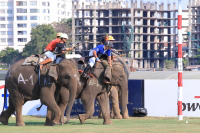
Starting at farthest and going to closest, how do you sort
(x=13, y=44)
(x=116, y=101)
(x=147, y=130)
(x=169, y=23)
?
(x=13, y=44), (x=169, y=23), (x=116, y=101), (x=147, y=130)

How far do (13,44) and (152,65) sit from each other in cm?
4773

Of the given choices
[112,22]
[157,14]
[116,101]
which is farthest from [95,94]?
[157,14]

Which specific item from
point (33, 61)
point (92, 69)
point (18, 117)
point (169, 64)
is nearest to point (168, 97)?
point (92, 69)

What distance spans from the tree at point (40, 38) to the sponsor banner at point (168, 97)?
114335 mm

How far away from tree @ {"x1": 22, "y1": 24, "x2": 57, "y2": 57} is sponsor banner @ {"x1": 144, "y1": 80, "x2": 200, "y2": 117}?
114 metres

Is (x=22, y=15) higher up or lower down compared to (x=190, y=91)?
higher up

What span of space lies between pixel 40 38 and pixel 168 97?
115969 millimetres

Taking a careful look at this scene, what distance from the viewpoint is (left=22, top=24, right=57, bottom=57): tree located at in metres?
143

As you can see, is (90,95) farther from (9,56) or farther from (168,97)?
(9,56)

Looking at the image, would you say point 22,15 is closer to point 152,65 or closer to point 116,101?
point 152,65

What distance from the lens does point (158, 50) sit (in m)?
166

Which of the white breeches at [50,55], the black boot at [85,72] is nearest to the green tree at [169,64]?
the black boot at [85,72]

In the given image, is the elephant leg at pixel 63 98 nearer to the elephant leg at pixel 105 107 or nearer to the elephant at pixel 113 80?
the elephant at pixel 113 80

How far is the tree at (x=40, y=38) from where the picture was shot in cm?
14262
